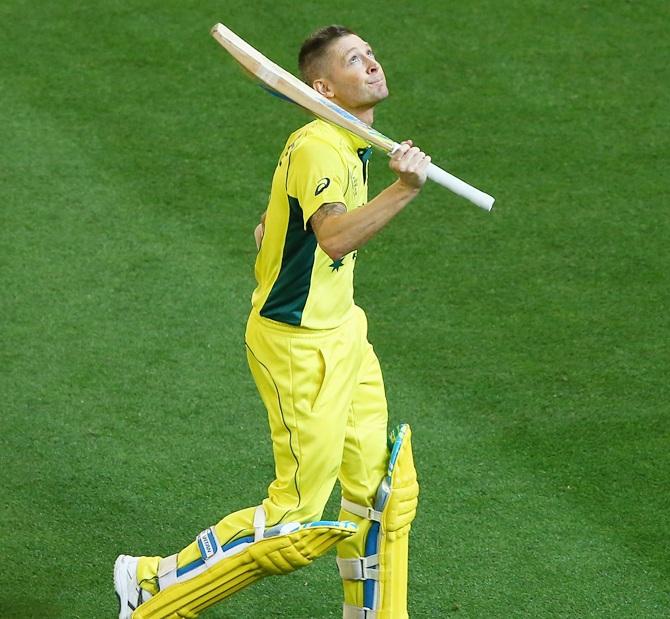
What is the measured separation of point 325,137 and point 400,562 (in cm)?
133

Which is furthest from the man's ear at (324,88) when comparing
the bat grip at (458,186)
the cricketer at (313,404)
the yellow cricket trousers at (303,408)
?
the yellow cricket trousers at (303,408)

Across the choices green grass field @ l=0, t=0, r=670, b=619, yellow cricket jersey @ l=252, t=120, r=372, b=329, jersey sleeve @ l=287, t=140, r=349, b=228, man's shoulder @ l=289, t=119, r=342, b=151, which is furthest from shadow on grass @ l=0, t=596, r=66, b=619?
man's shoulder @ l=289, t=119, r=342, b=151

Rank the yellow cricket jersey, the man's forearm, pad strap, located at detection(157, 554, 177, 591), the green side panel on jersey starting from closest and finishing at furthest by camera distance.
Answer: the man's forearm, the yellow cricket jersey, the green side panel on jersey, pad strap, located at detection(157, 554, 177, 591)

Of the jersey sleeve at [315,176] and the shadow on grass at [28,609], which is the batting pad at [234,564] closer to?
the shadow on grass at [28,609]

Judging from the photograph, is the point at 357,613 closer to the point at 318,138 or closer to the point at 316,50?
the point at 318,138

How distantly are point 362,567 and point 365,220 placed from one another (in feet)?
3.99

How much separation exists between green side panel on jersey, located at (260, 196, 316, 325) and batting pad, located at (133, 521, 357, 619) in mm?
627

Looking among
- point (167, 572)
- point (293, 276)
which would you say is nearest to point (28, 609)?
point (167, 572)

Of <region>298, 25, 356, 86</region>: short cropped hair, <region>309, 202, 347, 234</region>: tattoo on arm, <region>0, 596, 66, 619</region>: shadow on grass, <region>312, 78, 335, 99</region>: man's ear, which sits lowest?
<region>0, 596, 66, 619</region>: shadow on grass

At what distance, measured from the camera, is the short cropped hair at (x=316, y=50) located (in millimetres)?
4316

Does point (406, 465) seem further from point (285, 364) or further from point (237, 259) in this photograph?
point (237, 259)

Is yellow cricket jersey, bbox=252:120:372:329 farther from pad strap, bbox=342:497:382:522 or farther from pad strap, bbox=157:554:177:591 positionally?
pad strap, bbox=157:554:177:591

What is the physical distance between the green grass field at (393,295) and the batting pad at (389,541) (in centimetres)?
29

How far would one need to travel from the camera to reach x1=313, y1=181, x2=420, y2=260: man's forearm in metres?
3.88
